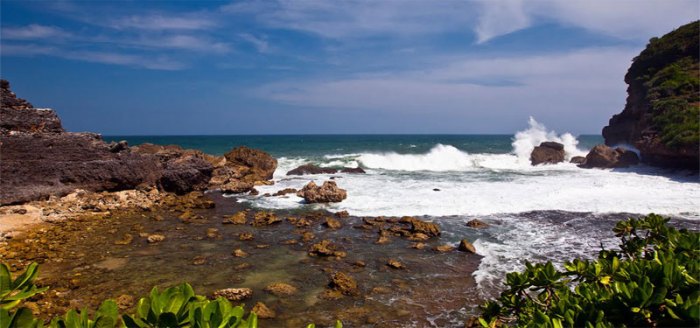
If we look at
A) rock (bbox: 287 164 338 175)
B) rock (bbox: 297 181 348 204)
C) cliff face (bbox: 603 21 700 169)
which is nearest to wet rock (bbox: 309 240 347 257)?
rock (bbox: 297 181 348 204)

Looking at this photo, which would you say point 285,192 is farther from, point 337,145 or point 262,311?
point 337,145

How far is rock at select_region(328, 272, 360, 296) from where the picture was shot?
25.5 feet

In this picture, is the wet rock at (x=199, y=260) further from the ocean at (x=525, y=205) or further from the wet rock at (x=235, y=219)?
the ocean at (x=525, y=205)

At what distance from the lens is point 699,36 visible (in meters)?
28.3

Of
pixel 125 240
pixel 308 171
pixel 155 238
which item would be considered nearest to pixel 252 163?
pixel 308 171

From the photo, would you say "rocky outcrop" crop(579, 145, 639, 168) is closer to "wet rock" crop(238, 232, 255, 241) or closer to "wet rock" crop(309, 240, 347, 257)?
"wet rock" crop(309, 240, 347, 257)

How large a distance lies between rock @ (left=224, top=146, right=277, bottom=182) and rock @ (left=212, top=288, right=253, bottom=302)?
688 inches

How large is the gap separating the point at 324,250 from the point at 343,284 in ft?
7.88

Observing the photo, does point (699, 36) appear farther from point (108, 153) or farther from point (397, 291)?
point (108, 153)

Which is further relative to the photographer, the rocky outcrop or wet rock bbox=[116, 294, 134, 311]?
the rocky outcrop

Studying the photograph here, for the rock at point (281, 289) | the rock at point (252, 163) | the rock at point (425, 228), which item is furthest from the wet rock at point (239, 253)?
the rock at point (252, 163)

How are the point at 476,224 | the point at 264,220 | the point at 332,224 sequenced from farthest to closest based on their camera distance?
the point at 264,220
the point at 332,224
the point at 476,224

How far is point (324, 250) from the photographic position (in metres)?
10.2

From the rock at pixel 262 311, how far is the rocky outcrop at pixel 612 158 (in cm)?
2872
